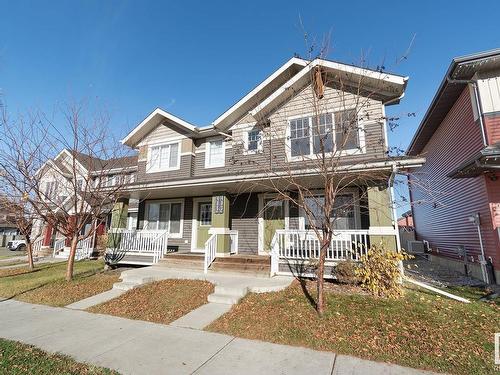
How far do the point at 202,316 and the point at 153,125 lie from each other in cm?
1114

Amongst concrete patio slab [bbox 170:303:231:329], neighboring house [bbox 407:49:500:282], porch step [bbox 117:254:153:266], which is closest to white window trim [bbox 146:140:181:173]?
porch step [bbox 117:254:153:266]

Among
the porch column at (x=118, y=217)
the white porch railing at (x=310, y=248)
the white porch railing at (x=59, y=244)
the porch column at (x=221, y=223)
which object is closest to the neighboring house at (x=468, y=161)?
the white porch railing at (x=310, y=248)

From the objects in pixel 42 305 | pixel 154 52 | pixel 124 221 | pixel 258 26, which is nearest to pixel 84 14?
pixel 154 52

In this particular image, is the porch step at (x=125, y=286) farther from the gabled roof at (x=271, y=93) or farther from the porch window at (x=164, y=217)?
the gabled roof at (x=271, y=93)

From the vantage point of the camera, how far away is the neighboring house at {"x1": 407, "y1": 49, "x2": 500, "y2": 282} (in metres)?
8.60

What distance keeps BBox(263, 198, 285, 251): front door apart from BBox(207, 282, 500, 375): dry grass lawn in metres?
→ 4.40

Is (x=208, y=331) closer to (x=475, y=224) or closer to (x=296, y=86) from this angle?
Result: (x=296, y=86)

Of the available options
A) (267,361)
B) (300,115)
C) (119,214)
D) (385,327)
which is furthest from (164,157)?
(385,327)

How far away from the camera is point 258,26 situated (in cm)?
1134

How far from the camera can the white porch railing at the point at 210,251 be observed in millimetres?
9476

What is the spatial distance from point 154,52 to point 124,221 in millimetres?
8572

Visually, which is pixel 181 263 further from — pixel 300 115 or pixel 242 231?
pixel 300 115

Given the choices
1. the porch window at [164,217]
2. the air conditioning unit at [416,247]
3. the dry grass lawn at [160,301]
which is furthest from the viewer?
the air conditioning unit at [416,247]

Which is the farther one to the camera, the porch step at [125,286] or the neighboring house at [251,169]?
the neighboring house at [251,169]
